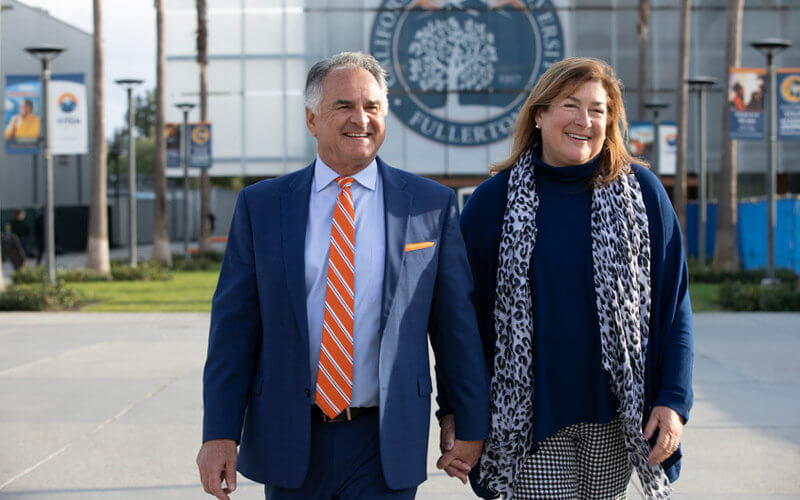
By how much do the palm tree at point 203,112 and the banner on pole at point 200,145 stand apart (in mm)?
1405

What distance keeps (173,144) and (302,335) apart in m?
Answer: 27.0

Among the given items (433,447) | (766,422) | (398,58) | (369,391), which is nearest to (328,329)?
(369,391)

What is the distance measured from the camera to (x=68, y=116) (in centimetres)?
1825

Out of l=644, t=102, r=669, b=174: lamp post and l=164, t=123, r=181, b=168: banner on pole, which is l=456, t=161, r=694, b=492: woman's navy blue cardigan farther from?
l=164, t=123, r=181, b=168: banner on pole

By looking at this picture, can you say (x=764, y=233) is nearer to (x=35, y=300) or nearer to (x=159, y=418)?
(x=35, y=300)

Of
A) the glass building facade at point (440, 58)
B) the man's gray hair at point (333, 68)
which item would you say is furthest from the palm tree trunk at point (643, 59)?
the man's gray hair at point (333, 68)

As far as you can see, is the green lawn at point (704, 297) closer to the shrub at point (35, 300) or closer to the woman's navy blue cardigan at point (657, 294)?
the shrub at point (35, 300)

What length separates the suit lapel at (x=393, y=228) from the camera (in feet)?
9.27

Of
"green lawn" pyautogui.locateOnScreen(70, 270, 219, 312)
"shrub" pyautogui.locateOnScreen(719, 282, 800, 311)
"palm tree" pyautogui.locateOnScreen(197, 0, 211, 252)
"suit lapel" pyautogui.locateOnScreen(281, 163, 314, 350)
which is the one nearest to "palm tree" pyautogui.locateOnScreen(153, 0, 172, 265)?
"green lawn" pyautogui.locateOnScreen(70, 270, 219, 312)

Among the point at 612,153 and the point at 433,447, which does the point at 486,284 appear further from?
the point at 433,447

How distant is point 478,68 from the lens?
35.6m

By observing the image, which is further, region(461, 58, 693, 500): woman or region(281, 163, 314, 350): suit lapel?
region(461, 58, 693, 500): woman

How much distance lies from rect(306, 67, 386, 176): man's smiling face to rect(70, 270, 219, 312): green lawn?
41.2 ft

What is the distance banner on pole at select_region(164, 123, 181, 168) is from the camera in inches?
1133
